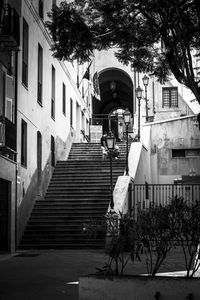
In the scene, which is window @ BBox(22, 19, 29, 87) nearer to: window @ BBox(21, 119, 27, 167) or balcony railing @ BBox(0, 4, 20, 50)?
window @ BBox(21, 119, 27, 167)

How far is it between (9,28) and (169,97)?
76.8ft

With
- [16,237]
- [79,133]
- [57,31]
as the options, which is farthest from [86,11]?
[79,133]

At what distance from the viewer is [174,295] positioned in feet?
24.0

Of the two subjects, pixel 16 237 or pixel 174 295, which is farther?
pixel 16 237

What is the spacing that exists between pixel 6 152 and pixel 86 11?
6.34 meters

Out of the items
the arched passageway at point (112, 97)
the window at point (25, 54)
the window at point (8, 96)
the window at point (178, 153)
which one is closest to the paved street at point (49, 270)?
the window at point (8, 96)

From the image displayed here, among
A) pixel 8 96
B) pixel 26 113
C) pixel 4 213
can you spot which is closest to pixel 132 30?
pixel 8 96

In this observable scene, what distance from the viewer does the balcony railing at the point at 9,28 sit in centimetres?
1728

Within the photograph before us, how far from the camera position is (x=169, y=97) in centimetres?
3981

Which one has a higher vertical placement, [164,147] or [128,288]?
[164,147]

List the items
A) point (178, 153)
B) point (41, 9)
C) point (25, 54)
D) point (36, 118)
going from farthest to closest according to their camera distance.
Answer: point (178, 153) < point (41, 9) < point (36, 118) < point (25, 54)

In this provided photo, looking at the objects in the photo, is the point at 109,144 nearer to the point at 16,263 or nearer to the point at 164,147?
the point at 16,263

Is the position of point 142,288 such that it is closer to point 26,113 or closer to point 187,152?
point 26,113

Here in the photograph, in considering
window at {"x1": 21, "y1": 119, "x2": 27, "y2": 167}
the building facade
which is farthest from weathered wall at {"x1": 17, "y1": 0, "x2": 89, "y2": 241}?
window at {"x1": 21, "y1": 119, "x2": 27, "y2": 167}
